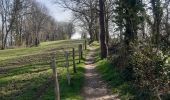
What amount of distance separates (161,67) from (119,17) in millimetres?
10878

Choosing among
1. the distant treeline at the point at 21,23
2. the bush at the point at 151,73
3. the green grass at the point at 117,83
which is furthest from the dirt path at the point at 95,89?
the distant treeline at the point at 21,23

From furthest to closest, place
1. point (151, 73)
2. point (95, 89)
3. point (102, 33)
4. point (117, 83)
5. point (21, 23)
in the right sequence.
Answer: point (21, 23) → point (102, 33) → point (117, 83) → point (95, 89) → point (151, 73)

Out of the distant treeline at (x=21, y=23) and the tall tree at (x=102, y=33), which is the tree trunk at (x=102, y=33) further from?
the distant treeline at (x=21, y=23)

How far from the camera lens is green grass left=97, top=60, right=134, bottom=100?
20.6m

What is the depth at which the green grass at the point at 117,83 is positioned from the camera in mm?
20594

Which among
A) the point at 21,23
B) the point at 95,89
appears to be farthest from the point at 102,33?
the point at 21,23

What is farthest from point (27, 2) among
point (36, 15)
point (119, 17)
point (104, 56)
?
point (119, 17)

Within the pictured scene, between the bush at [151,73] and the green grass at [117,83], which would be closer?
the bush at [151,73]

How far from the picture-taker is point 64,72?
1160 inches

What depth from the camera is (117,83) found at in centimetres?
2414

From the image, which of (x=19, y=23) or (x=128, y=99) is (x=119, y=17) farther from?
(x=19, y=23)

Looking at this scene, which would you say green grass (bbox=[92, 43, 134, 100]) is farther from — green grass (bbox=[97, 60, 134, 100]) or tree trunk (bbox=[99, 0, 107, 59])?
tree trunk (bbox=[99, 0, 107, 59])

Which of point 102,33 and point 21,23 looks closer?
point 102,33

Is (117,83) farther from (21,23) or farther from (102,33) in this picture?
(21,23)
